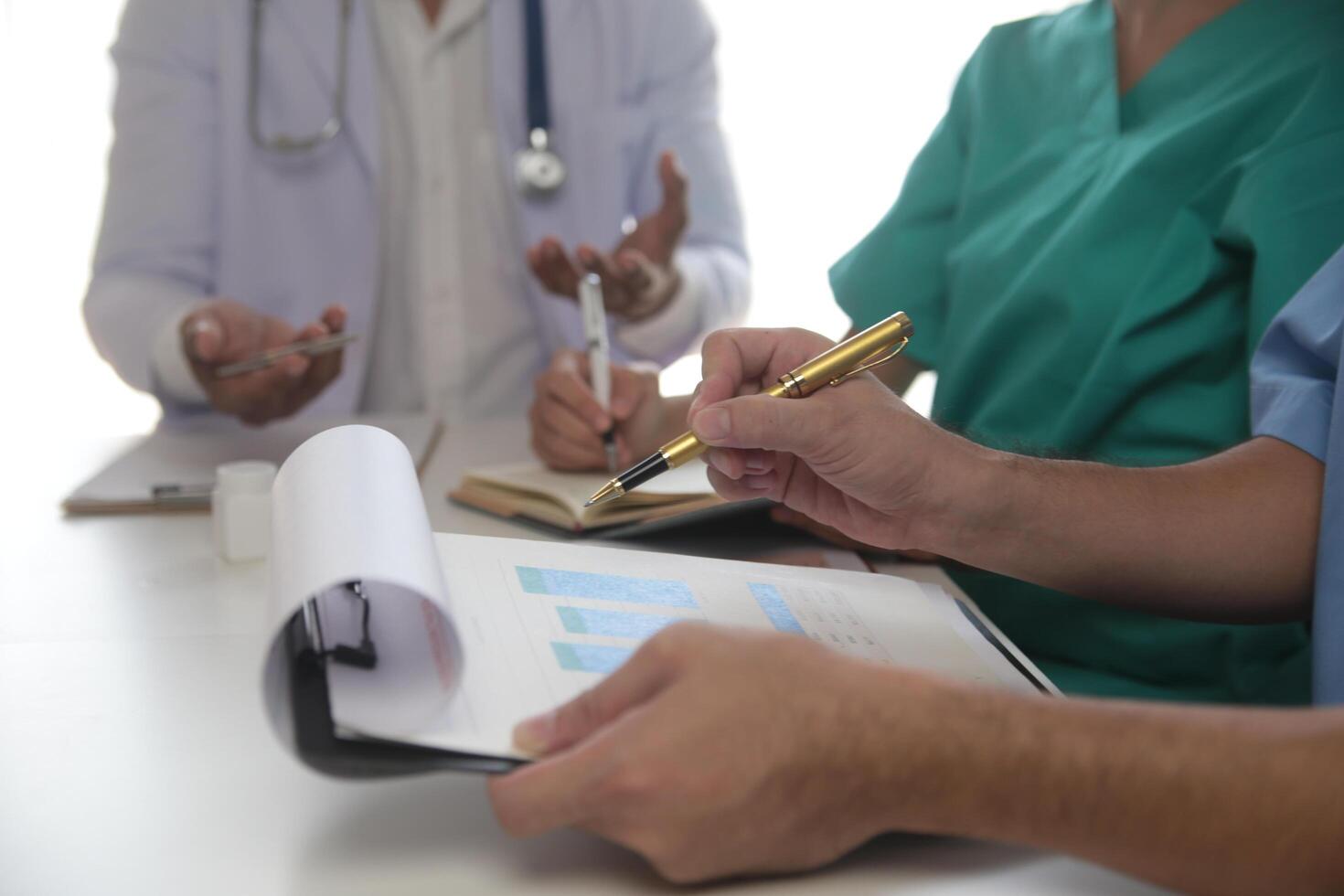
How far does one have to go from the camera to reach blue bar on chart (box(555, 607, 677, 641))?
0.58 m

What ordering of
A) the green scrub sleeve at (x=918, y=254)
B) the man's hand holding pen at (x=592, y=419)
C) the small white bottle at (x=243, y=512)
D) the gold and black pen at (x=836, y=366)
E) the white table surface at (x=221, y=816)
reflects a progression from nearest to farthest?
1. the white table surface at (x=221, y=816)
2. the gold and black pen at (x=836, y=366)
3. the small white bottle at (x=243, y=512)
4. the man's hand holding pen at (x=592, y=419)
5. the green scrub sleeve at (x=918, y=254)

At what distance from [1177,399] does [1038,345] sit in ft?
0.43

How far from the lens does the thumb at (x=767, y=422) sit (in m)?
0.66

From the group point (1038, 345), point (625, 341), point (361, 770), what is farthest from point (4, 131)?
point (361, 770)

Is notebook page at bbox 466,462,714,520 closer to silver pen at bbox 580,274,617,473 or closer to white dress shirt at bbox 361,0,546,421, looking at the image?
silver pen at bbox 580,274,617,473

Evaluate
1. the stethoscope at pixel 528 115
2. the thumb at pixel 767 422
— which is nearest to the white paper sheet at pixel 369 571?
the thumb at pixel 767 422

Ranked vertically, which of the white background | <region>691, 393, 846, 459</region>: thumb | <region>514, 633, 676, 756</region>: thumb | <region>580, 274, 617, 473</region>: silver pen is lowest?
the white background

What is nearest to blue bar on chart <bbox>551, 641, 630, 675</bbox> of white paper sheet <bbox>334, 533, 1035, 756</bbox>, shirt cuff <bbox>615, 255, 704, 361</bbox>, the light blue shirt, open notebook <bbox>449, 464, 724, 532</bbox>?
white paper sheet <bbox>334, 533, 1035, 756</bbox>

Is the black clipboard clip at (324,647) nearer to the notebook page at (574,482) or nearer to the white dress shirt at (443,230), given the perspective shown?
the notebook page at (574,482)

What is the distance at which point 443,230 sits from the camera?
1.74m

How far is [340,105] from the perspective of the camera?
5.49ft

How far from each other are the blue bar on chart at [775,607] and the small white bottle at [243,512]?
40 centimetres

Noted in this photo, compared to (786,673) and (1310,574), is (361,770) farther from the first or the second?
(1310,574)

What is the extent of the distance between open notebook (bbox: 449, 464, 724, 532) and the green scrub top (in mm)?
222
